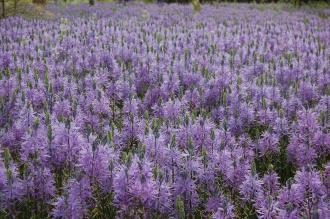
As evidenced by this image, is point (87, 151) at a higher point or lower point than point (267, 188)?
higher

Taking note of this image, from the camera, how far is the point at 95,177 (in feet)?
11.3

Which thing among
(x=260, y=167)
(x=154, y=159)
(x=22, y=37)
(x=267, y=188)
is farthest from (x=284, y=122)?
(x=22, y=37)

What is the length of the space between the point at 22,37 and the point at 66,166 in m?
6.61

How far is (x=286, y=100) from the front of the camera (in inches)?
217

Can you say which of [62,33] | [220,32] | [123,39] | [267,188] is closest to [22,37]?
[62,33]

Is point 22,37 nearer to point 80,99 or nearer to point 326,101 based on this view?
point 80,99

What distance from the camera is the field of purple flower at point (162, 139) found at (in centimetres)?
326

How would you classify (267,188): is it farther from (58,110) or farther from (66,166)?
(58,110)

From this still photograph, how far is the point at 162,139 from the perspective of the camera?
380 centimetres

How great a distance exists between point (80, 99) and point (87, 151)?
1.87 meters

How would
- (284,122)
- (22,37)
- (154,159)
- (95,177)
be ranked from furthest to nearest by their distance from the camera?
(22,37)
(284,122)
(154,159)
(95,177)

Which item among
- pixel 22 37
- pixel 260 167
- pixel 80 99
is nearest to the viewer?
pixel 260 167

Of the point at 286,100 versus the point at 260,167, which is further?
the point at 286,100

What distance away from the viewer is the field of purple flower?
3.26 m
